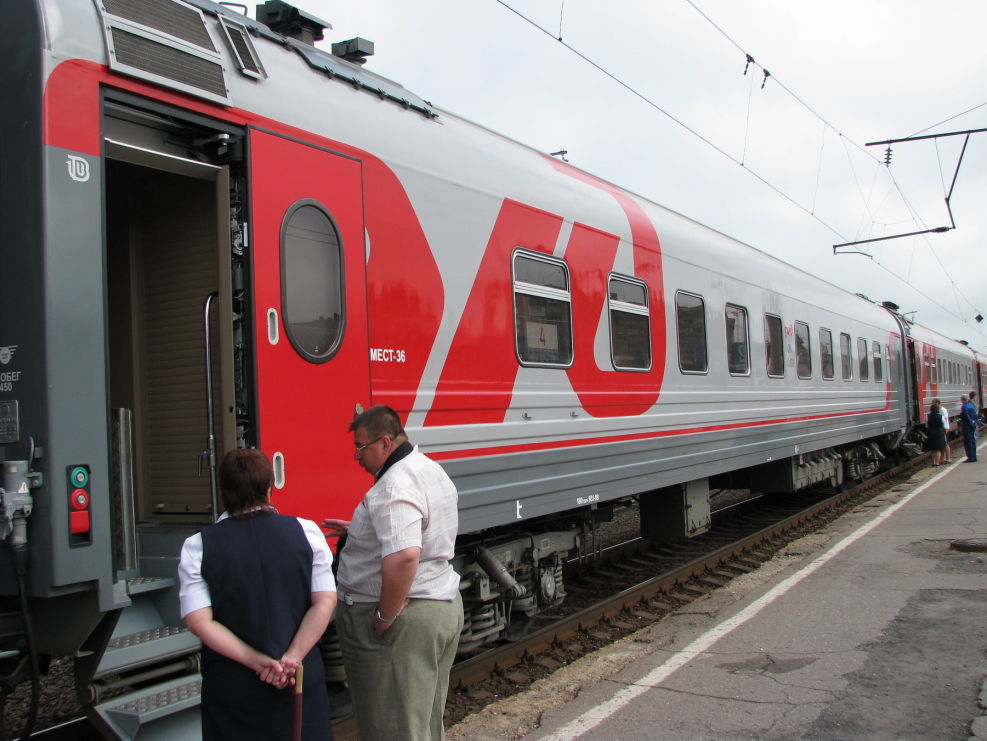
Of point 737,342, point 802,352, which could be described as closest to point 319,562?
point 737,342

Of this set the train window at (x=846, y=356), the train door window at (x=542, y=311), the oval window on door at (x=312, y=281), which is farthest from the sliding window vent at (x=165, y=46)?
the train window at (x=846, y=356)

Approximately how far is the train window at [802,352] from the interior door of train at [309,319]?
8073 mm

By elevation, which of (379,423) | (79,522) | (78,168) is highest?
(78,168)

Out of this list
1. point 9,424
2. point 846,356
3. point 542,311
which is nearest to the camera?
point 9,424

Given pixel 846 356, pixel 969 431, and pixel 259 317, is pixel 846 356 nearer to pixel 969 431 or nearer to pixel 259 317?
pixel 969 431

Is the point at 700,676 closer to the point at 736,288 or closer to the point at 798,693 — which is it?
the point at 798,693

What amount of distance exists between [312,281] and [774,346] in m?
7.38

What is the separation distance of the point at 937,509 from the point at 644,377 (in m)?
6.86

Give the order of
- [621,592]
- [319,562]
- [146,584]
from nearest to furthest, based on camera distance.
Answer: [319,562], [146,584], [621,592]

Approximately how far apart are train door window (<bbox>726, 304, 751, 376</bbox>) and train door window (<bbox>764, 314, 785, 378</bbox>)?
685mm

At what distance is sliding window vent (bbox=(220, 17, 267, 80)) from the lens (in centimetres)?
393

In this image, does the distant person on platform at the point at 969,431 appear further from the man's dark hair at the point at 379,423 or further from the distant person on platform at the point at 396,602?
the man's dark hair at the point at 379,423


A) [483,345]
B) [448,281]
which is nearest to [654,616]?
[483,345]

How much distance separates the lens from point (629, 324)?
6.80 metres
